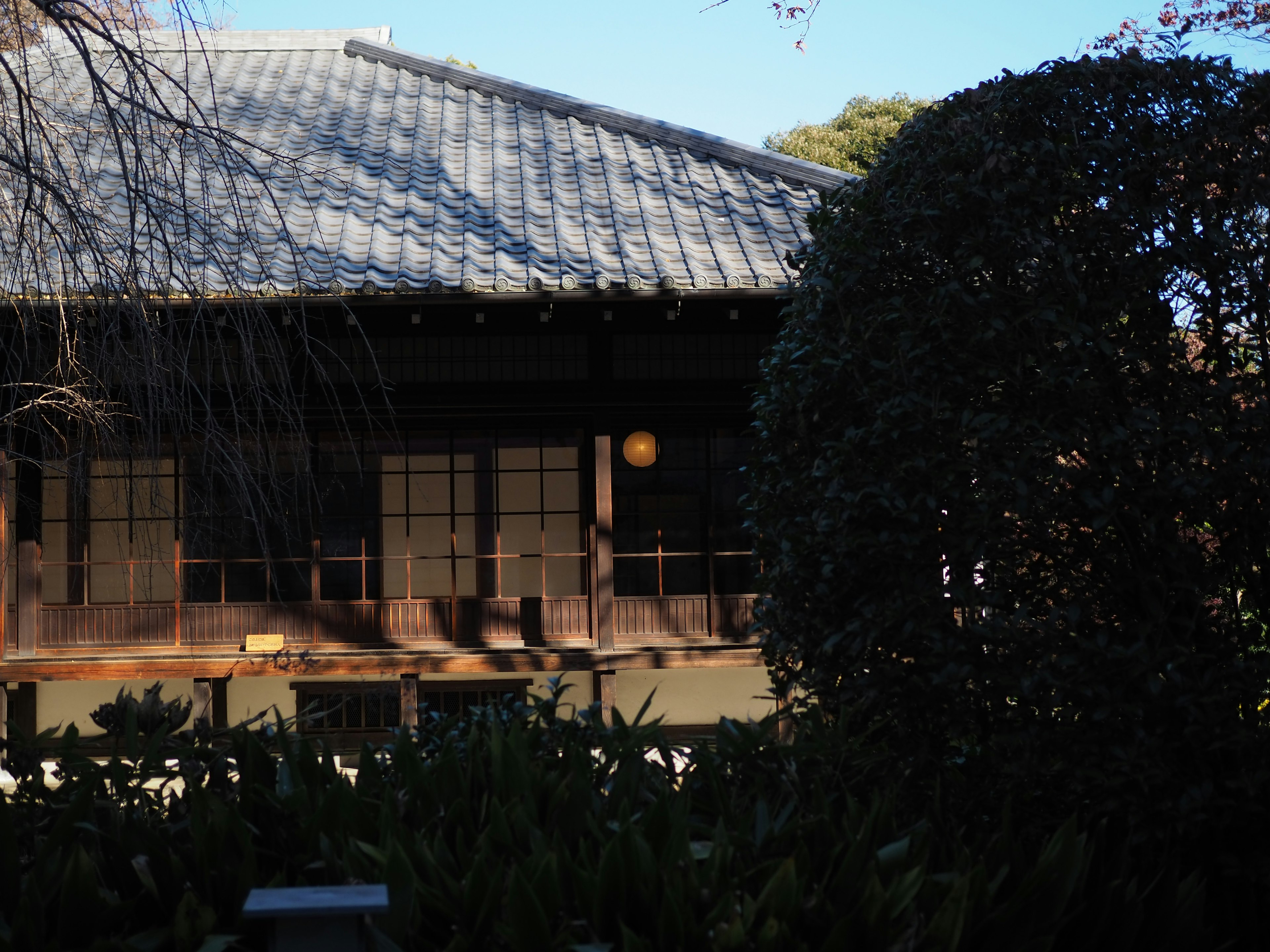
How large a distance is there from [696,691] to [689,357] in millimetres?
3214

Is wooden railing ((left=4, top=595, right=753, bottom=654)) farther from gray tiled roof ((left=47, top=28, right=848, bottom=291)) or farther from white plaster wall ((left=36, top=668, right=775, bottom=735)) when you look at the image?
gray tiled roof ((left=47, top=28, right=848, bottom=291))

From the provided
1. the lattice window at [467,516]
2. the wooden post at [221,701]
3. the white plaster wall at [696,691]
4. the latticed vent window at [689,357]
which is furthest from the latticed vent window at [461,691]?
the latticed vent window at [689,357]

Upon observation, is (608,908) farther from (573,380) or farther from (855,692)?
(573,380)

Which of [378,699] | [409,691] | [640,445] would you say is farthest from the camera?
[378,699]

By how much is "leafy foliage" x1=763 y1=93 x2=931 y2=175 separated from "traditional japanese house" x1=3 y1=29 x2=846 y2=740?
12607mm

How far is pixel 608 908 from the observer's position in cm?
227

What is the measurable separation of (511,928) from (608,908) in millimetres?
211

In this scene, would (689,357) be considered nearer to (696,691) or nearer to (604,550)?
(604,550)

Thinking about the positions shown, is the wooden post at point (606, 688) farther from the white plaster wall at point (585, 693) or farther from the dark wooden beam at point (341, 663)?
the white plaster wall at point (585, 693)

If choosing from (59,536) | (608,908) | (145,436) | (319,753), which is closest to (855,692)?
(608,908)

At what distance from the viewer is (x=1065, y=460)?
11.3ft

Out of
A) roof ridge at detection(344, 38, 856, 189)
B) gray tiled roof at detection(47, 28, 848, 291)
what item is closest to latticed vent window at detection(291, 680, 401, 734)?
gray tiled roof at detection(47, 28, 848, 291)

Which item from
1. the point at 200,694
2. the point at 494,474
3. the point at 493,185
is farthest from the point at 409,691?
the point at 493,185

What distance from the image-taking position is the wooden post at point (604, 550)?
30.9 feet
